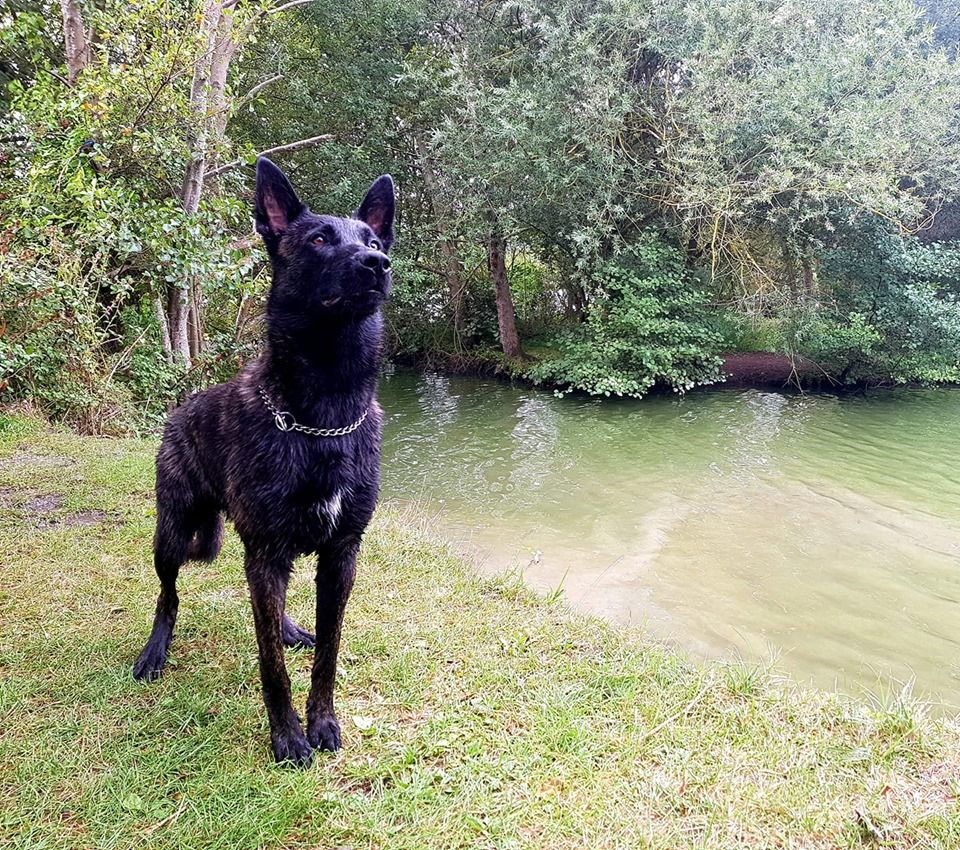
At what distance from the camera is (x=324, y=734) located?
232 centimetres

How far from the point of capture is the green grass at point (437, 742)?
198 centimetres

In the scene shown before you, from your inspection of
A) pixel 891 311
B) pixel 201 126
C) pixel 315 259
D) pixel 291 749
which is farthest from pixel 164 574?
pixel 891 311

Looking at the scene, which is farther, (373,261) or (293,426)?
(293,426)

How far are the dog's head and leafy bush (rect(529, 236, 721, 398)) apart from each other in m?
11.1

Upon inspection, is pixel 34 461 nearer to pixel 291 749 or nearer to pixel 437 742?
pixel 291 749

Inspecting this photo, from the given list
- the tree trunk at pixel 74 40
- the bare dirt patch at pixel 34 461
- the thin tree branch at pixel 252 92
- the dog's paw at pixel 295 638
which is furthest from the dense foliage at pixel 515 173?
the dog's paw at pixel 295 638

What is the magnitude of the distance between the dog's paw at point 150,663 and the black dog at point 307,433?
0.78 metres

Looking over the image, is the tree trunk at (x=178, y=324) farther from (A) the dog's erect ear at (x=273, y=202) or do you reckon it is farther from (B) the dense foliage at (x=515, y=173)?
(A) the dog's erect ear at (x=273, y=202)

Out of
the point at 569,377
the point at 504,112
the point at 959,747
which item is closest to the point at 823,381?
the point at 569,377

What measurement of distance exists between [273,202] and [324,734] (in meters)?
1.97

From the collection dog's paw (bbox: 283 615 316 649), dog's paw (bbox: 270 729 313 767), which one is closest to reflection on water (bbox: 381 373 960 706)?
dog's paw (bbox: 283 615 316 649)

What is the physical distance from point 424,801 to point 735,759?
1.18 m

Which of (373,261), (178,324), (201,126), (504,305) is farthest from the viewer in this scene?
(504,305)

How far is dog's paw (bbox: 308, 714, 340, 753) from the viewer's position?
2311 mm
